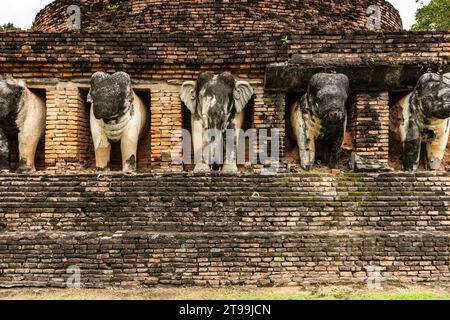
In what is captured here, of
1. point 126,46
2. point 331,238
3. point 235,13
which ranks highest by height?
point 235,13

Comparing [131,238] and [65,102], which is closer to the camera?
[131,238]

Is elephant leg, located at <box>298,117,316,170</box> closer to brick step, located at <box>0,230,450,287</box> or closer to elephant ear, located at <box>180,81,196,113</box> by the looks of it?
brick step, located at <box>0,230,450,287</box>

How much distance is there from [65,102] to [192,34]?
2193 mm

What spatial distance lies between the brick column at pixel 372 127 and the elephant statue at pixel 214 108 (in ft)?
5.61

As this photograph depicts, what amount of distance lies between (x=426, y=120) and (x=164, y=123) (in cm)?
390

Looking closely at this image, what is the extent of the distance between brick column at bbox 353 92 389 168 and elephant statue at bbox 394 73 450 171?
27 cm

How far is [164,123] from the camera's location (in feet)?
23.0

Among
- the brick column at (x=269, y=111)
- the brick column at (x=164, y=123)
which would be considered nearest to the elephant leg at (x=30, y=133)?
the brick column at (x=164, y=123)

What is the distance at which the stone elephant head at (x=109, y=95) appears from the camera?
6238 millimetres

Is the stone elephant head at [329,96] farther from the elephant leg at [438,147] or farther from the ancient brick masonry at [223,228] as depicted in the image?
the elephant leg at [438,147]

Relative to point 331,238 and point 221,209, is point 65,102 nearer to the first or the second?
point 221,209

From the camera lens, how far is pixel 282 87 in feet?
22.7

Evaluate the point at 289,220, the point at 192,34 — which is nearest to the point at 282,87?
the point at 192,34

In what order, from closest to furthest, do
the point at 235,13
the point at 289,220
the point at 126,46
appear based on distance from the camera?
1. the point at 289,220
2. the point at 126,46
3. the point at 235,13
